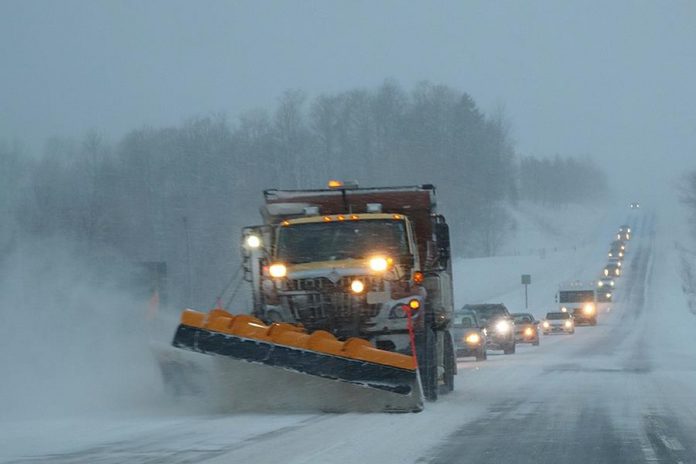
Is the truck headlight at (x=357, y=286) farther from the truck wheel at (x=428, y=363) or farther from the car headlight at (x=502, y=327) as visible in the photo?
the car headlight at (x=502, y=327)

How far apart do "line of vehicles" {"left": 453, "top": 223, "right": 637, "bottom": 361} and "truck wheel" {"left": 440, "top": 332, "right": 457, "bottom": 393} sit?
314 cm

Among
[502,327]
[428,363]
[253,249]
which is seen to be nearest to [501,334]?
[502,327]

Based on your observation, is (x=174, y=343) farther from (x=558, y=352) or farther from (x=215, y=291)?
(x=215, y=291)

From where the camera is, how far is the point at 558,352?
3741 centimetres

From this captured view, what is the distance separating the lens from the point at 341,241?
52.0ft

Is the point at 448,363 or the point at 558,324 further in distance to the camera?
the point at 558,324

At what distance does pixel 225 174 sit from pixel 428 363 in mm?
53265

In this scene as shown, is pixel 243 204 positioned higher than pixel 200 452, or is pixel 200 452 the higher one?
pixel 243 204

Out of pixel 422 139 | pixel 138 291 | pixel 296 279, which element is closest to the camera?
pixel 296 279

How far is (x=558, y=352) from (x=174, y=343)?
2503cm

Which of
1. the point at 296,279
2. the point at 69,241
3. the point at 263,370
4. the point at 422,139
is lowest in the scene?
the point at 263,370

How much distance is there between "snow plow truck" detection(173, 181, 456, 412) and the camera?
13805mm

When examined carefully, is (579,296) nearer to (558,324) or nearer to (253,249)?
(558,324)

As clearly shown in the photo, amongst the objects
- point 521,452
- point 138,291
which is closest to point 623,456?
point 521,452
